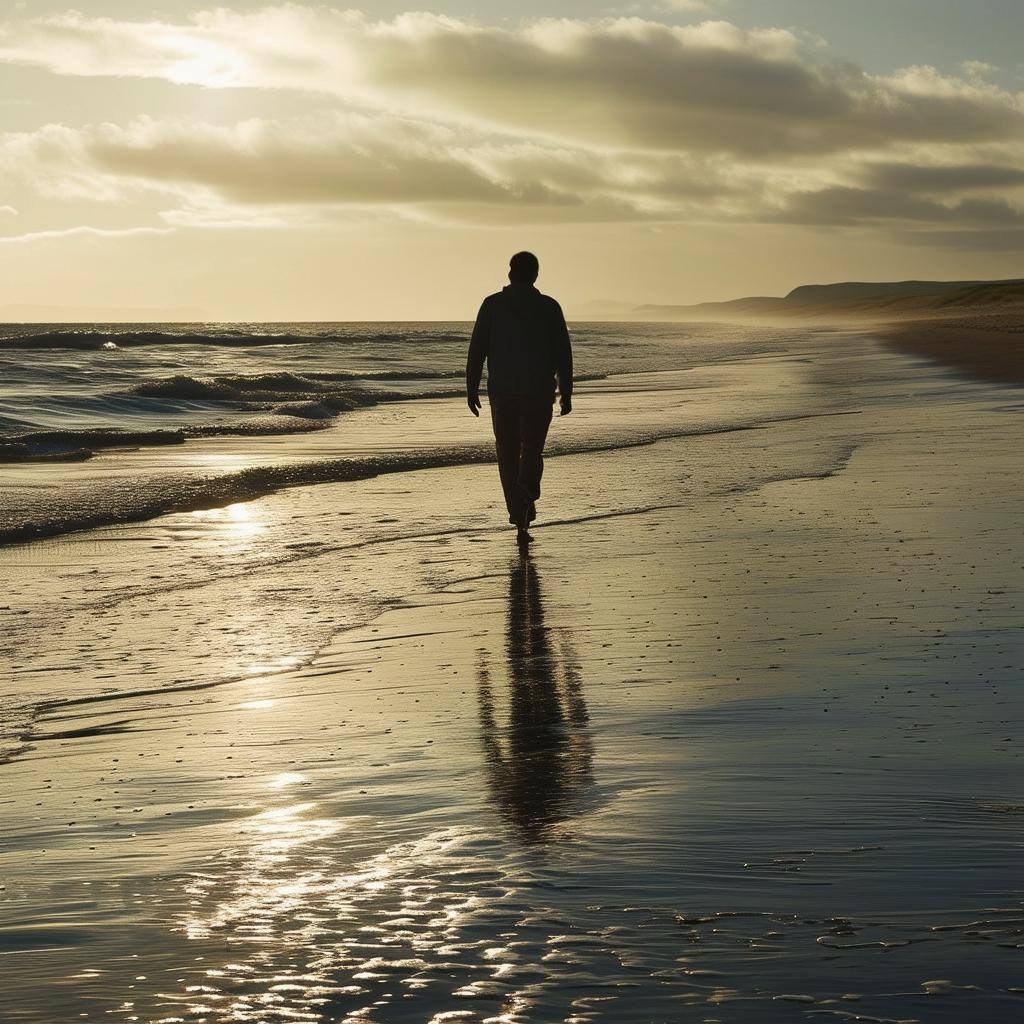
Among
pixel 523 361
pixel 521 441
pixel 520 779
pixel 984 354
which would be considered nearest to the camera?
pixel 520 779

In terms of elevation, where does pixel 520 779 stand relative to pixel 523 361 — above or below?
below

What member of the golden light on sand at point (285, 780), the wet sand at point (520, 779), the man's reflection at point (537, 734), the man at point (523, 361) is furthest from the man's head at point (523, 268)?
the golden light on sand at point (285, 780)

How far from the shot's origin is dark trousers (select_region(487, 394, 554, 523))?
9656 millimetres

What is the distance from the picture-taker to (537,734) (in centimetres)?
471

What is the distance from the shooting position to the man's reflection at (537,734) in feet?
12.6

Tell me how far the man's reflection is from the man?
2906mm

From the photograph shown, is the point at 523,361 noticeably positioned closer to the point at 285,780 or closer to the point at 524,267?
the point at 524,267

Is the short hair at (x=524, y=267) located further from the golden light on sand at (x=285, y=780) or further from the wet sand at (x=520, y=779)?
the golden light on sand at (x=285, y=780)

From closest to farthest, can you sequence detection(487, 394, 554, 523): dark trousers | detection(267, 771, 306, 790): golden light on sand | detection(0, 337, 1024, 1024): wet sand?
detection(0, 337, 1024, 1024): wet sand, detection(267, 771, 306, 790): golden light on sand, detection(487, 394, 554, 523): dark trousers

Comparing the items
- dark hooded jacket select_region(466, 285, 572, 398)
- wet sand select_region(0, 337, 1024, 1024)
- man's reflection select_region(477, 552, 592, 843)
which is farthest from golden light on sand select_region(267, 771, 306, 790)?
dark hooded jacket select_region(466, 285, 572, 398)

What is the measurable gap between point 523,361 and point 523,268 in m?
0.62

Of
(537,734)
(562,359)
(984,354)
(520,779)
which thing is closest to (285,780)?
(520,779)

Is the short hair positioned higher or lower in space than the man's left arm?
higher

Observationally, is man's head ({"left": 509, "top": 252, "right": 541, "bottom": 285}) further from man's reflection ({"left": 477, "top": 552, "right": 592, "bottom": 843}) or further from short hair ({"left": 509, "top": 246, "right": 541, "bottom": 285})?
man's reflection ({"left": 477, "top": 552, "right": 592, "bottom": 843})
